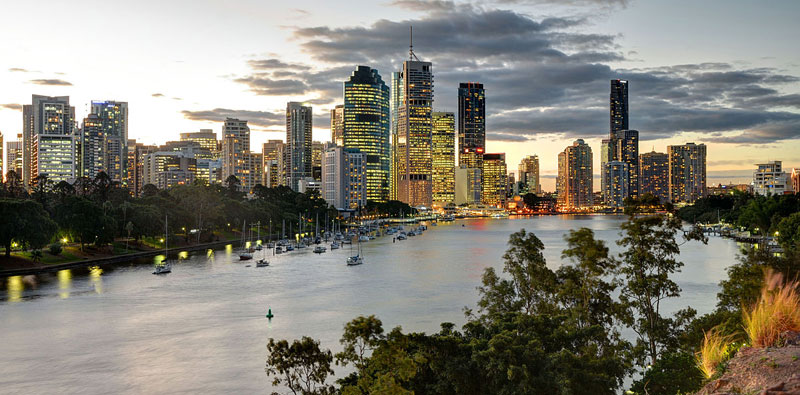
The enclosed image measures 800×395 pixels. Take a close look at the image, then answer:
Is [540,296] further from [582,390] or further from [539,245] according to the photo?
[582,390]

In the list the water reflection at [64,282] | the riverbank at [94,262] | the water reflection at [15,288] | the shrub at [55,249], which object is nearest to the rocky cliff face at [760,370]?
the water reflection at [64,282]

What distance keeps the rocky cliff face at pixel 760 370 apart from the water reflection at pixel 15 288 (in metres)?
72.0

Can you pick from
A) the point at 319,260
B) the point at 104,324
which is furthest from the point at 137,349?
the point at 319,260

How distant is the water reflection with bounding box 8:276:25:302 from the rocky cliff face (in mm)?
71984

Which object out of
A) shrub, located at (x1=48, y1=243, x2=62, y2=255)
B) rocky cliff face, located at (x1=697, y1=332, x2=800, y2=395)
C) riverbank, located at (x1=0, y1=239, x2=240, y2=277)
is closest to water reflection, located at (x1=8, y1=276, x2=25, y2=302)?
riverbank, located at (x1=0, y1=239, x2=240, y2=277)

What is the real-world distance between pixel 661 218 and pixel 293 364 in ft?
66.7

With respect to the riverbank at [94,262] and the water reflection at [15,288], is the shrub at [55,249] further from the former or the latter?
the water reflection at [15,288]

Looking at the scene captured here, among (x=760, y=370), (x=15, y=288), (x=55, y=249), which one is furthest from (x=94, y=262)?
(x=760, y=370)

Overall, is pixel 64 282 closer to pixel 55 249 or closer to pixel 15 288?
pixel 15 288

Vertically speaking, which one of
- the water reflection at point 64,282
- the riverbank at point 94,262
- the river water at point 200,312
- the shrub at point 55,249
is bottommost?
the river water at point 200,312

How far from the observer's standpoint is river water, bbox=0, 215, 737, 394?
40.8 m

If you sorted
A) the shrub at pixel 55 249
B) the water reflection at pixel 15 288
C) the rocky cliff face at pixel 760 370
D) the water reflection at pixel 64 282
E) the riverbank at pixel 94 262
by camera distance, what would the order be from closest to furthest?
the rocky cliff face at pixel 760 370 → the water reflection at pixel 15 288 → the water reflection at pixel 64 282 → the riverbank at pixel 94 262 → the shrub at pixel 55 249

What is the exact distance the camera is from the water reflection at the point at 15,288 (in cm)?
6906

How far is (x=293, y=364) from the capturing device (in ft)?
78.2
